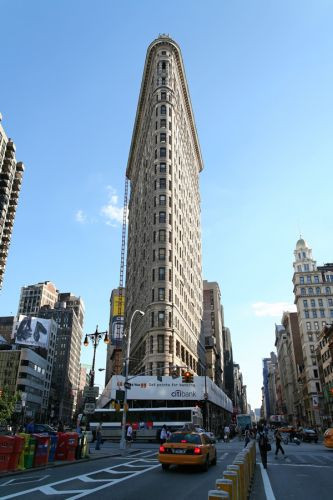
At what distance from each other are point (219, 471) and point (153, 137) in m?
71.5

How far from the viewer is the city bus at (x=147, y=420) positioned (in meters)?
41.9

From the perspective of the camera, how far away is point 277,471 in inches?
695

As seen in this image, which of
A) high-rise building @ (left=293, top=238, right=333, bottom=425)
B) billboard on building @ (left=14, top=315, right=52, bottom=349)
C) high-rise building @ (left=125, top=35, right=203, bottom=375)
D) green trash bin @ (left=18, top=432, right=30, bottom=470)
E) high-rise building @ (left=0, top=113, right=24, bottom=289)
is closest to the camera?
green trash bin @ (left=18, top=432, right=30, bottom=470)

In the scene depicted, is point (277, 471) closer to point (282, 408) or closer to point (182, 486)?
point (182, 486)

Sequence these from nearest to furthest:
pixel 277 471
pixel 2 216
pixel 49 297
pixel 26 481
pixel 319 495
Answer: pixel 319 495 → pixel 26 481 → pixel 277 471 → pixel 2 216 → pixel 49 297

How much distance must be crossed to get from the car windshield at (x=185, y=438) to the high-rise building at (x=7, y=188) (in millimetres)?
85777

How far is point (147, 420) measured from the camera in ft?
141

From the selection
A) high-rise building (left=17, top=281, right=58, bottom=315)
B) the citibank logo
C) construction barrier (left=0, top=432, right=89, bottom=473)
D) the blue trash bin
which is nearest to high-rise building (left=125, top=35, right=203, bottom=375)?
the citibank logo

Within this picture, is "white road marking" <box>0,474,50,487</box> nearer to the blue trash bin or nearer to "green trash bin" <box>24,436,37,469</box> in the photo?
"green trash bin" <box>24,436,37,469</box>

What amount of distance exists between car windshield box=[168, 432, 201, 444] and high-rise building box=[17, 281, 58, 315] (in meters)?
176

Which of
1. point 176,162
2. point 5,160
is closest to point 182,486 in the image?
point 176,162

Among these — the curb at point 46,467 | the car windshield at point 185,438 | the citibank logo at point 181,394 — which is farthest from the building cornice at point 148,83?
the car windshield at point 185,438

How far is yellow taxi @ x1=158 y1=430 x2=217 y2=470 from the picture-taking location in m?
15.6

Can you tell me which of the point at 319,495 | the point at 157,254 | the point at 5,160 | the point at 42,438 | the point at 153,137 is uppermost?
the point at 5,160
